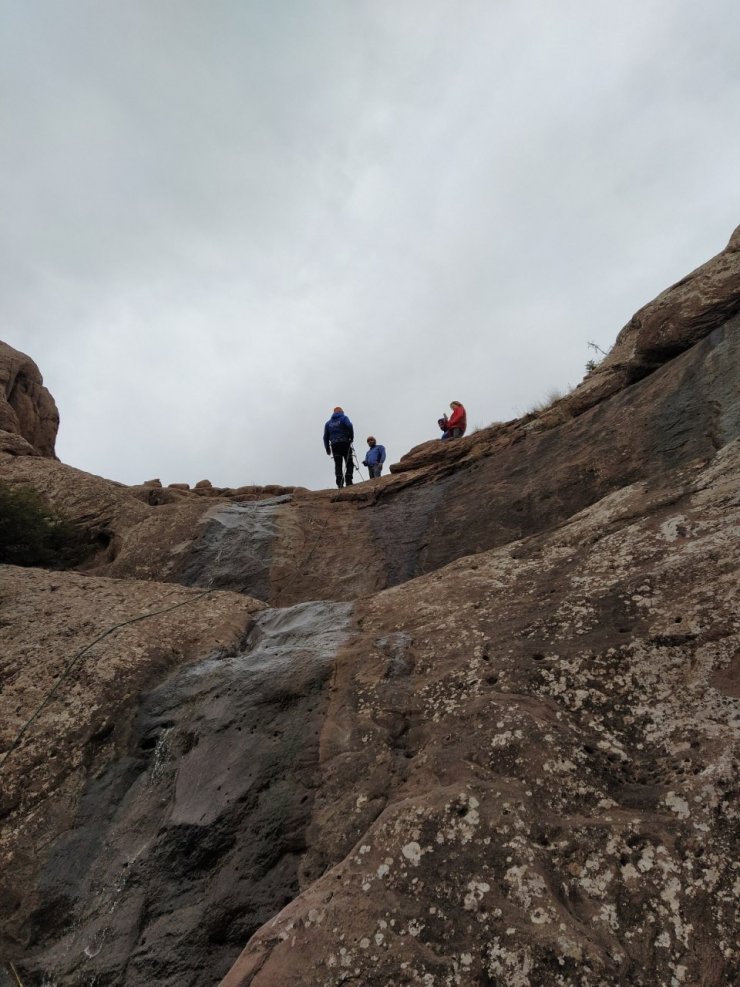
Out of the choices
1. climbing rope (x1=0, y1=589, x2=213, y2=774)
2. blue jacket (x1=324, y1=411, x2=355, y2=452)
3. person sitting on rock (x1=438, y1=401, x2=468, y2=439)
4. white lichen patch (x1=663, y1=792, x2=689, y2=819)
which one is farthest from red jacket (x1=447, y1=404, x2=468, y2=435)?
white lichen patch (x1=663, y1=792, x2=689, y2=819)

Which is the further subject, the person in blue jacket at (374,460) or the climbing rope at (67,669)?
the person in blue jacket at (374,460)

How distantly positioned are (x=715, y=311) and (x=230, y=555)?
1043 cm

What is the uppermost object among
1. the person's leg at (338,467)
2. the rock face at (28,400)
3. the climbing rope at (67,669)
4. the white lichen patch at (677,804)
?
the rock face at (28,400)

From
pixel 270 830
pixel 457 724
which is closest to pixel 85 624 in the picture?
pixel 270 830

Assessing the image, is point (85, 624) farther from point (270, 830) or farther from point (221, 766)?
point (270, 830)

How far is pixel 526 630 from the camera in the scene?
7648 mm

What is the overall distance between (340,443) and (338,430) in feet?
1.41

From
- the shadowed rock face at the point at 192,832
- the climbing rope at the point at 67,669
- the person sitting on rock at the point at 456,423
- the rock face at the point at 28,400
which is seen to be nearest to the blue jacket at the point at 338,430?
the person sitting on rock at the point at 456,423

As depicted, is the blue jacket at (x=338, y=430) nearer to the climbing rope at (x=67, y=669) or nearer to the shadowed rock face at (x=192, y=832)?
the climbing rope at (x=67, y=669)

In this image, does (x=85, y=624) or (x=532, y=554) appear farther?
(x=85, y=624)

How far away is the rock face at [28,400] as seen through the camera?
1048 inches

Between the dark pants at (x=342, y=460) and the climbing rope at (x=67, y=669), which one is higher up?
the dark pants at (x=342, y=460)

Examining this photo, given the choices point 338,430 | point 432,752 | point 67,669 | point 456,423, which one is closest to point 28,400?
point 338,430

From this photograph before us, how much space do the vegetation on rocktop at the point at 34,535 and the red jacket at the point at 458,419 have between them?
11.1 meters
